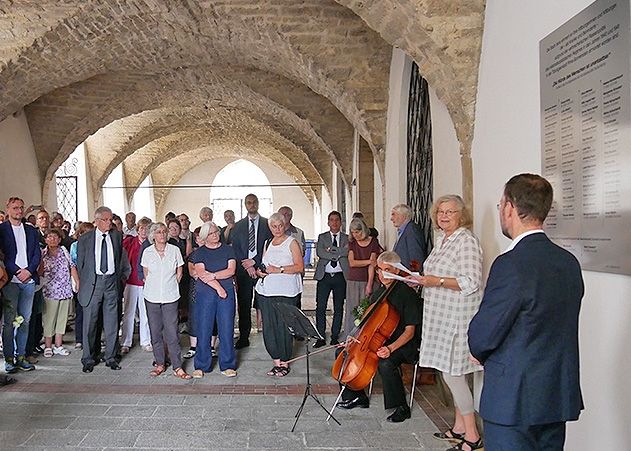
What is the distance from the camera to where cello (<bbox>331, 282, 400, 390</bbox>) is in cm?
425

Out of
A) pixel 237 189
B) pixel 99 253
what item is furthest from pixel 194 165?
pixel 99 253

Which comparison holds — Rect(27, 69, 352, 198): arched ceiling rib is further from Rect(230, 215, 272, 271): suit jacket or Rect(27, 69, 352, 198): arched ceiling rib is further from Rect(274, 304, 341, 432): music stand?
Rect(274, 304, 341, 432): music stand

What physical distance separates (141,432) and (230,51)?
6104 millimetres

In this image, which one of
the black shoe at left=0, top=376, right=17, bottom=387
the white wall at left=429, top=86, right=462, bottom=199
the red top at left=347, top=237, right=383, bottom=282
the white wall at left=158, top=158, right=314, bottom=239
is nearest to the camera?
the white wall at left=429, top=86, right=462, bottom=199

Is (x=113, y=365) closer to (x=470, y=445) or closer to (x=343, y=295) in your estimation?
(x=343, y=295)

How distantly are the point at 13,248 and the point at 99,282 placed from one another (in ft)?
2.76

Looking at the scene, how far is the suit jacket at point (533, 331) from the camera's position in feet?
6.97

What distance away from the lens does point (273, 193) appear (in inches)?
980

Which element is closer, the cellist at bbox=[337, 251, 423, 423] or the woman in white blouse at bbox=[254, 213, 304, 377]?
the cellist at bbox=[337, 251, 423, 423]

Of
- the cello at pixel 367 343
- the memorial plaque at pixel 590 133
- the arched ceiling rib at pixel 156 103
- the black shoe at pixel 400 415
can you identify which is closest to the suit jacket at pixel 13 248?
the cello at pixel 367 343

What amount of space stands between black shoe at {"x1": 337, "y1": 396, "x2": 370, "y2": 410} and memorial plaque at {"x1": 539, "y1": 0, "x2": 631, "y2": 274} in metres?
2.23

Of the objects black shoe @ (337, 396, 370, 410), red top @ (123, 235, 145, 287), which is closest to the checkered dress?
black shoe @ (337, 396, 370, 410)

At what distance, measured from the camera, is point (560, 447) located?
2293 mm

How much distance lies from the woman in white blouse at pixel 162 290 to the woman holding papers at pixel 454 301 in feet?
8.70
